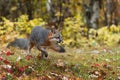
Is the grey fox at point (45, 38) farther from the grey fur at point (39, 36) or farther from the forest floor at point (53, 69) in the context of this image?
the forest floor at point (53, 69)

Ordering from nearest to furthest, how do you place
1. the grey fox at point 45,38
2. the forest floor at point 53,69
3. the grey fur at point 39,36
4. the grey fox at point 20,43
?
1. the forest floor at point 53,69
2. the grey fox at point 45,38
3. the grey fur at point 39,36
4. the grey fox at point 20,43

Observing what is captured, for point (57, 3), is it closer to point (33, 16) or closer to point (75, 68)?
point (33, 16)

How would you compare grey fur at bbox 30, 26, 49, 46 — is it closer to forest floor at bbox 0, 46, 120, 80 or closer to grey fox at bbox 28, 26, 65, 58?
grey fox at bbox 28, 26, 65, 58

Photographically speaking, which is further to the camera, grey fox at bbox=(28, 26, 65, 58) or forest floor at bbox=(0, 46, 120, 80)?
grey fox at bbox=(28, 26, 65, 58)

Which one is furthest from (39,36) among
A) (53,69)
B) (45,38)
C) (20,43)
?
(20,43)

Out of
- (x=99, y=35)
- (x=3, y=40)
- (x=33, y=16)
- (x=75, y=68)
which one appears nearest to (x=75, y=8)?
(x=33, y=16)

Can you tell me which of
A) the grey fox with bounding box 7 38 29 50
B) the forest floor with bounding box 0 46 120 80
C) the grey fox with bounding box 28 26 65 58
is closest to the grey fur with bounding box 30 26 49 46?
the grey fox with bounding box 28 26 65 58

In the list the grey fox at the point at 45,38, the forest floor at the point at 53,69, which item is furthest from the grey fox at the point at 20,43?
the grey fox at the point at 45,38

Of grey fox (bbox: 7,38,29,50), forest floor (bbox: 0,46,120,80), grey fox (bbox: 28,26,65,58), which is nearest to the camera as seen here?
forest floor (bbox: 0,46,120,80)

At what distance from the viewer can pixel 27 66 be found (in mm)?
11836

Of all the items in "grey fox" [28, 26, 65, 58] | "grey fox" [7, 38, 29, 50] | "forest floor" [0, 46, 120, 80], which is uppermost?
"grey fox" [28, 26, 65, 58]

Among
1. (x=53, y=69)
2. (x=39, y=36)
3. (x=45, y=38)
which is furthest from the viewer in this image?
(x=39, y=36)

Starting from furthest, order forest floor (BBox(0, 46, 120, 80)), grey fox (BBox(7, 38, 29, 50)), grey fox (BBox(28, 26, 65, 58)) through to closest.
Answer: grey fox (BBox(7, 38, 29, 50)) < grey fox (BBox(28, 26, 65, 58)) < forest floor (BBox(0, 46, 120, 80))

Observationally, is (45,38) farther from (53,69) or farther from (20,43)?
(20,43)
